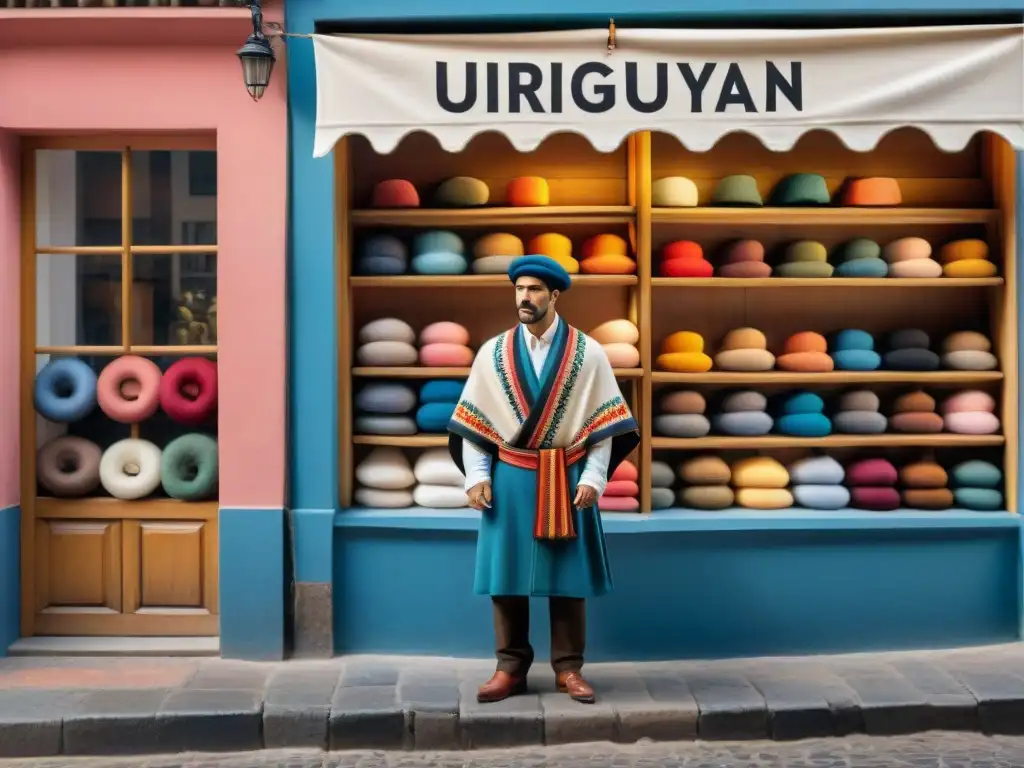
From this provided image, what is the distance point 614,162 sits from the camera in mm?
6617

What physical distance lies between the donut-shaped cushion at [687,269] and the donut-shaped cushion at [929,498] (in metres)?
1.65

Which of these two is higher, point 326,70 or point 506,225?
point 326,70

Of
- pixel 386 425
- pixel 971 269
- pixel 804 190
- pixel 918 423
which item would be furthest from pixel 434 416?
pixel 971 269

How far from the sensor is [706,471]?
625cm

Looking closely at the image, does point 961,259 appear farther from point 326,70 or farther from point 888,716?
point 326,70

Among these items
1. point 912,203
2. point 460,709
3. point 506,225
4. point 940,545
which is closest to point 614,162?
point 506,225

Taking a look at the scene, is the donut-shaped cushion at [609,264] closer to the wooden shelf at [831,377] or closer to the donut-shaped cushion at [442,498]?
the wooden shelf at [831,377]

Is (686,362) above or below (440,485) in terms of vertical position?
above

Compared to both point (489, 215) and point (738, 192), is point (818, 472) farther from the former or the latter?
point (489, 215)

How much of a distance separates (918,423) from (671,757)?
2.57 meters

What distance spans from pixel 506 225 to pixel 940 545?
2.99 m

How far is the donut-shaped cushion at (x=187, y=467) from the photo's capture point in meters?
6.18

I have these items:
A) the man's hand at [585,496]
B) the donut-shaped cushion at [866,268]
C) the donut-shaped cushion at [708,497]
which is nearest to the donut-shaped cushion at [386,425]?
the man's hand at [585,496]

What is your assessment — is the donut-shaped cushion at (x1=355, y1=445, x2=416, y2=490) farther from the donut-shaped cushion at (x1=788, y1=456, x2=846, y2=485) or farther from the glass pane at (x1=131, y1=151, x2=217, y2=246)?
the donut-shaped cushion at (x1=788, y1=456, x2=846, y2=485)
